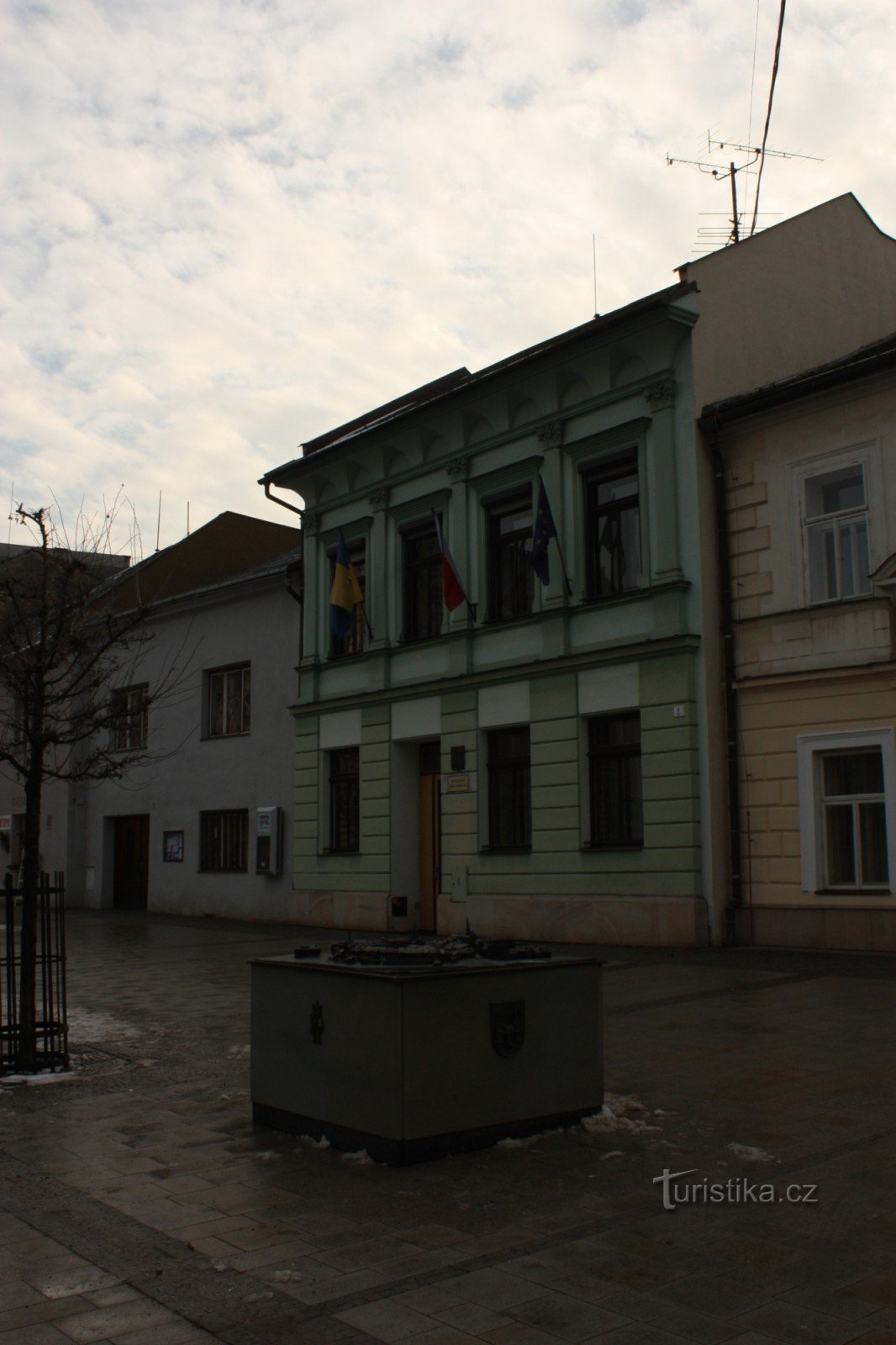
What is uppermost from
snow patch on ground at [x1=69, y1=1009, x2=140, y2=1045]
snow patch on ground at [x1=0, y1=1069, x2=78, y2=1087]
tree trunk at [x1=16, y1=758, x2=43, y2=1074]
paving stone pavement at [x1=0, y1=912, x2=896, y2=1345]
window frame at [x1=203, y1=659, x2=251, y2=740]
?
window frame at [x1=203, y1=659, x2=251, y2=740]

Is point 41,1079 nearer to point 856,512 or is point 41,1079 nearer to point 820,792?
point 820,792

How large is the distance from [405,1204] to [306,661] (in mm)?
19177

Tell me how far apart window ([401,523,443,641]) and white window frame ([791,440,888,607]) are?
23.1 ft

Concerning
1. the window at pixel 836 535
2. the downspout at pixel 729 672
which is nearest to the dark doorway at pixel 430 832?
the downspout at pixel 729 672

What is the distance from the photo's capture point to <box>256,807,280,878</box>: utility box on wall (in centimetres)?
2486

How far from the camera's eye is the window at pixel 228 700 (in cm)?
2723

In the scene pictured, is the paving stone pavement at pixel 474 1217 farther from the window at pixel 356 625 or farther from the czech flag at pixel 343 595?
the window at pixel 356 625

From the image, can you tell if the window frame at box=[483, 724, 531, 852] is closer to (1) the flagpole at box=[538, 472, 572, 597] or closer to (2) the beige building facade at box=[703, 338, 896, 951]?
(1) the flagpole at box=[538, 472, 572, 597]

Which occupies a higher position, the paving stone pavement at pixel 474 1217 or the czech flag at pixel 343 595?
the czech flag at pixel 343 595

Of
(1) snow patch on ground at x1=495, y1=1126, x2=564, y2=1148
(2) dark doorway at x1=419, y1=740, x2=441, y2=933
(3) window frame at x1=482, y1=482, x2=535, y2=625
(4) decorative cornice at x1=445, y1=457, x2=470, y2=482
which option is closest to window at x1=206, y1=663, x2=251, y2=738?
(2) dark doorway at x1=419, y1=740, x2=441, y2=933

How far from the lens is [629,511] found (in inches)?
728

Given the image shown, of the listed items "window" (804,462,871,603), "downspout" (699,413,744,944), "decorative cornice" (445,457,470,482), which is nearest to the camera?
"window" (804,462,871,603)

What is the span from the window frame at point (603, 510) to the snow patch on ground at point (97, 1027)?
9.58 meters

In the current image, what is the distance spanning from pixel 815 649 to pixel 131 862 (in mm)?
20218
